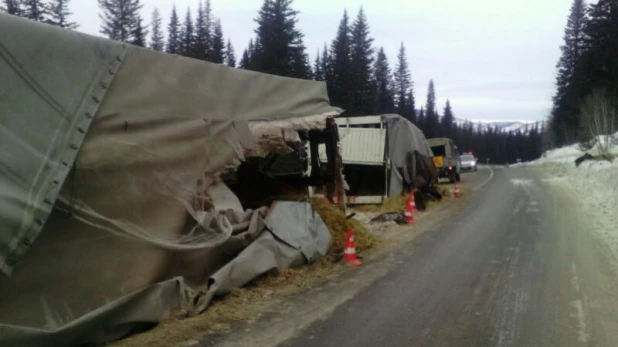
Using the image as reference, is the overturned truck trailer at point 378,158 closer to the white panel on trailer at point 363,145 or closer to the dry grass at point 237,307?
the white panel on trailer at point 363,145

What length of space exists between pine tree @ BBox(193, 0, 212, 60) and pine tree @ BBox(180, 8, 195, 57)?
0.50 metres

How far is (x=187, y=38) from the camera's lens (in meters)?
56.8

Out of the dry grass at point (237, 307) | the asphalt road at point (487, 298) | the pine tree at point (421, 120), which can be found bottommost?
the asphalt road at point (487, 298)

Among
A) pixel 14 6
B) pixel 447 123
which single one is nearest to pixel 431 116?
pixel 447 123

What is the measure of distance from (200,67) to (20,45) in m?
2.69

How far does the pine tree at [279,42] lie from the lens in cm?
4672

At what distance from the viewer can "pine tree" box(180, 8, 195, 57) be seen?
2003 inches

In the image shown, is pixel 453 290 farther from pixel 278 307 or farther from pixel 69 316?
pixel 69 316

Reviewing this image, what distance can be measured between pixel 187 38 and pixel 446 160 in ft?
105

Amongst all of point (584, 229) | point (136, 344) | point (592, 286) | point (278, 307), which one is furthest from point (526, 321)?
point (584, 229)

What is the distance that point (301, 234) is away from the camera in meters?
9.24

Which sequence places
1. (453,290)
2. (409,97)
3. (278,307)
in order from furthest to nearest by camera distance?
(409,97) < (453,290) < (278,307)

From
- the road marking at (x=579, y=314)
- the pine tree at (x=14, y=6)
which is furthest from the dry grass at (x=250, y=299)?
the pine tree at (x=14, y=6)

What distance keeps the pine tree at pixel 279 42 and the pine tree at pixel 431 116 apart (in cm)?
4299
